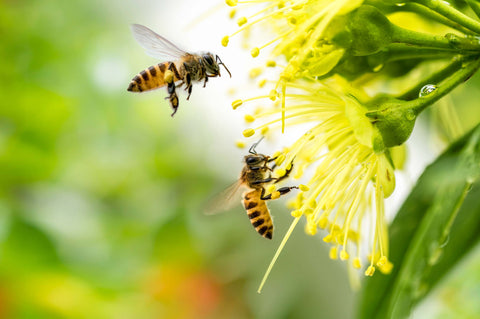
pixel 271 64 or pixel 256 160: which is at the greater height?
pixel 271 64

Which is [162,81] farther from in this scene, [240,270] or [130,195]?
[240,270]

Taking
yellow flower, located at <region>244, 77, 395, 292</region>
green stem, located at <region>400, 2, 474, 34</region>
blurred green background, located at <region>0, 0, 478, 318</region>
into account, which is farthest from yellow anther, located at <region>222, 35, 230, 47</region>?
blurred green background, located at <region>0, 0, 478, 318</region>

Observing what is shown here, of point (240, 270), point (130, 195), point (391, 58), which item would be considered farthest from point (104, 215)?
point (391, 58)

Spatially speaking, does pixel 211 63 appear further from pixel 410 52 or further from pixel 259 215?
pixel 410 52

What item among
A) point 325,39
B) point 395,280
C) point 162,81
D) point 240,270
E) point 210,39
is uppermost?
point 325,39

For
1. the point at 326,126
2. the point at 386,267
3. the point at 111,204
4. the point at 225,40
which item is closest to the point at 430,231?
the point at 386,267

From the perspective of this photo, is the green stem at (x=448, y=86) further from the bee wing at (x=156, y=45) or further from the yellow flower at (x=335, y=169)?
the bee wing at (x=156, y=45)

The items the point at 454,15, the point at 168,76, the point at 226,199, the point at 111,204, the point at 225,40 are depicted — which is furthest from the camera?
the point at 111,204
